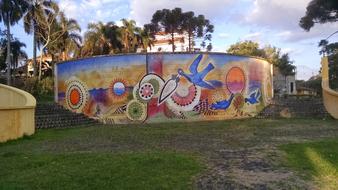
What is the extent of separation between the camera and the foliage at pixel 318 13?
37.9 metres

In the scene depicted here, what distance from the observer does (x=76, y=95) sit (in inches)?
927

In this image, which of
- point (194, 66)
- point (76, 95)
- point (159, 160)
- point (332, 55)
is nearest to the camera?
point (159, 160)

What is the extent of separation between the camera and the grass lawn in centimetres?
771

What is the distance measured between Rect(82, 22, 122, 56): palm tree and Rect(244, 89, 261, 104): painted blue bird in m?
28.3

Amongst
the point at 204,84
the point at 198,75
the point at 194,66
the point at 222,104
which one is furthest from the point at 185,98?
the point at 222,104

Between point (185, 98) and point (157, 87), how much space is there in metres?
1.51

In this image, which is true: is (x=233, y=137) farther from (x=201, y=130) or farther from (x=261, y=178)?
(x=261, y=178)

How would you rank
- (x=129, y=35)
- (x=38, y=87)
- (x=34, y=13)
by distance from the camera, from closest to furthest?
(x=38, y=87), (x=34, y=13), (x=129, y=35)

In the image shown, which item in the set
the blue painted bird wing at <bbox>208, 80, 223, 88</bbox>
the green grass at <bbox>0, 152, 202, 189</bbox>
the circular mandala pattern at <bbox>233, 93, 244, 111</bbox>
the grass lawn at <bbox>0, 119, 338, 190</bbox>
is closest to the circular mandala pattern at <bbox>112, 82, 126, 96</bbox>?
the blue painted bird wing at <bbox>208, 80, 223, 88</bbox>

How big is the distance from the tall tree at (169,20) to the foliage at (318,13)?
596 inches

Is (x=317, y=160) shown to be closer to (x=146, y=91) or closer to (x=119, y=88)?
(x=146, y=91)

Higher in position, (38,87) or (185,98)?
(38,87)

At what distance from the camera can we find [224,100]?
2308 centimetres

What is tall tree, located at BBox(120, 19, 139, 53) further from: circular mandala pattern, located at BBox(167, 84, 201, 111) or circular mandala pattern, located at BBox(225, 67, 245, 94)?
circular mandala pattern, located at BBox(167, 84, 201, 111)
